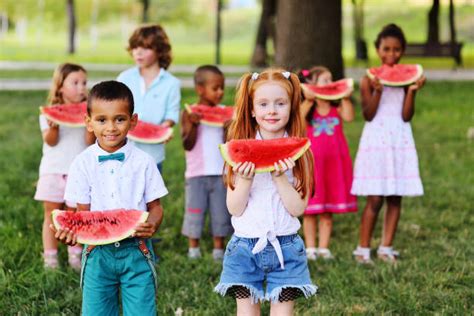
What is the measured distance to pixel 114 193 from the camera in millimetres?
3836

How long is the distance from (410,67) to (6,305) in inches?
138

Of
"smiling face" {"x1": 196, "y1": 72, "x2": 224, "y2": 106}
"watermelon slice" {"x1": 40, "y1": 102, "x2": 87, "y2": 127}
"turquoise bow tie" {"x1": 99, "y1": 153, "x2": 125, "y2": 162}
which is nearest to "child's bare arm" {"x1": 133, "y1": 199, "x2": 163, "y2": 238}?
"turquoise bow tie" {"x1": 99, "y1": 153, "x2": 125, "y2": 162}

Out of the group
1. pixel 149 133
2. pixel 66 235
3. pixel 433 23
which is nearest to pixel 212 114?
pixel 149 133

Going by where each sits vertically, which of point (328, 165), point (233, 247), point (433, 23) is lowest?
point (233, 247)

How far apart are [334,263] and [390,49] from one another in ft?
5.74

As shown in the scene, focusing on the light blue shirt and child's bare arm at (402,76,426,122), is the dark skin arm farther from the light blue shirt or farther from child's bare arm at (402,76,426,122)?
child's bare arm at (402,76,426,122)

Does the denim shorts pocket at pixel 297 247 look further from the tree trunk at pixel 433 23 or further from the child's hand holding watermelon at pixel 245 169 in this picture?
the tree trunk at pixel 433 23

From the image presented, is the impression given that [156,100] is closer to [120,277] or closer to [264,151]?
[120,277]

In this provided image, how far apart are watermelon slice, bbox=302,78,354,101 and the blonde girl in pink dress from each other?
0.15 meters

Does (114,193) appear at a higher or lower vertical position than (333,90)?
lower

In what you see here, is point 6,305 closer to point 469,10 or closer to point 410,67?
point 410,67

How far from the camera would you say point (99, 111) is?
3.80m

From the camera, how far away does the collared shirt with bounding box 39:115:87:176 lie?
225 inches

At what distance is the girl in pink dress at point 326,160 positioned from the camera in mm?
6156
